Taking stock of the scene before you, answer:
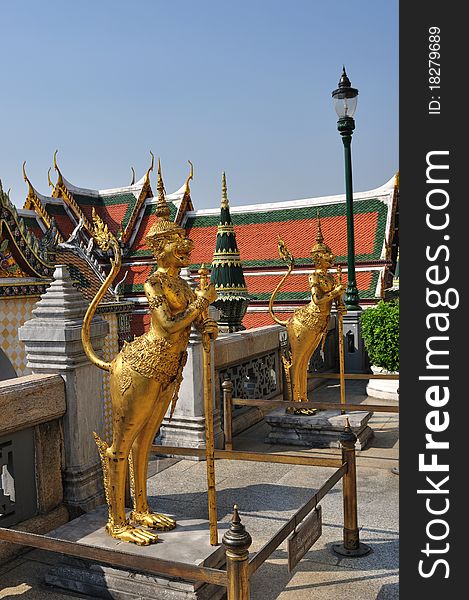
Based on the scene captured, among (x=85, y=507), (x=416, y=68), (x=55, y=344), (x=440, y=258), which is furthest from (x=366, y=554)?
(x=416, y=68)

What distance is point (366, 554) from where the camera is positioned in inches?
189

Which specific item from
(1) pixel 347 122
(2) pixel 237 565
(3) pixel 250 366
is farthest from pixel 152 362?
(1) pixel 347 122

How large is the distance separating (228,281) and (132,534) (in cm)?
842

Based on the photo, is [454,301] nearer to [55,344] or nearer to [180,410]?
[55,344]

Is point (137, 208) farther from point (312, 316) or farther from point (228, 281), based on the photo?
point (312, 316)

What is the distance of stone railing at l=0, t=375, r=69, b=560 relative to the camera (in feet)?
15.5

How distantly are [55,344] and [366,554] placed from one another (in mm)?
3041

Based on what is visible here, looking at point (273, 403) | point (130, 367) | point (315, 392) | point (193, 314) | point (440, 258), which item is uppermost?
point (440, 258)

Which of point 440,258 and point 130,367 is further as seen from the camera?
point 130,367

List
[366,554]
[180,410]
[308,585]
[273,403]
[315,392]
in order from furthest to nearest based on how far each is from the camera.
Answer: [315,392]
[180,410]
[273,403]
[366,554]
[308,585]

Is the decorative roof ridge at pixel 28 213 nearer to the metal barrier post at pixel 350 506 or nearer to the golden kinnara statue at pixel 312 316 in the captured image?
the golden kinnara statue at pixel 312 316

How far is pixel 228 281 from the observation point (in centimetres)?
1245

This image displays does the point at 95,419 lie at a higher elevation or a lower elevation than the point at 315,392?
higher

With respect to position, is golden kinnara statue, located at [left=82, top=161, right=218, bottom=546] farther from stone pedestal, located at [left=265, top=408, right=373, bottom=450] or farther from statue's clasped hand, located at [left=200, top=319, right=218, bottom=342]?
stone pedestal, located at [left=265, top=408, right=373, bottom=450]
